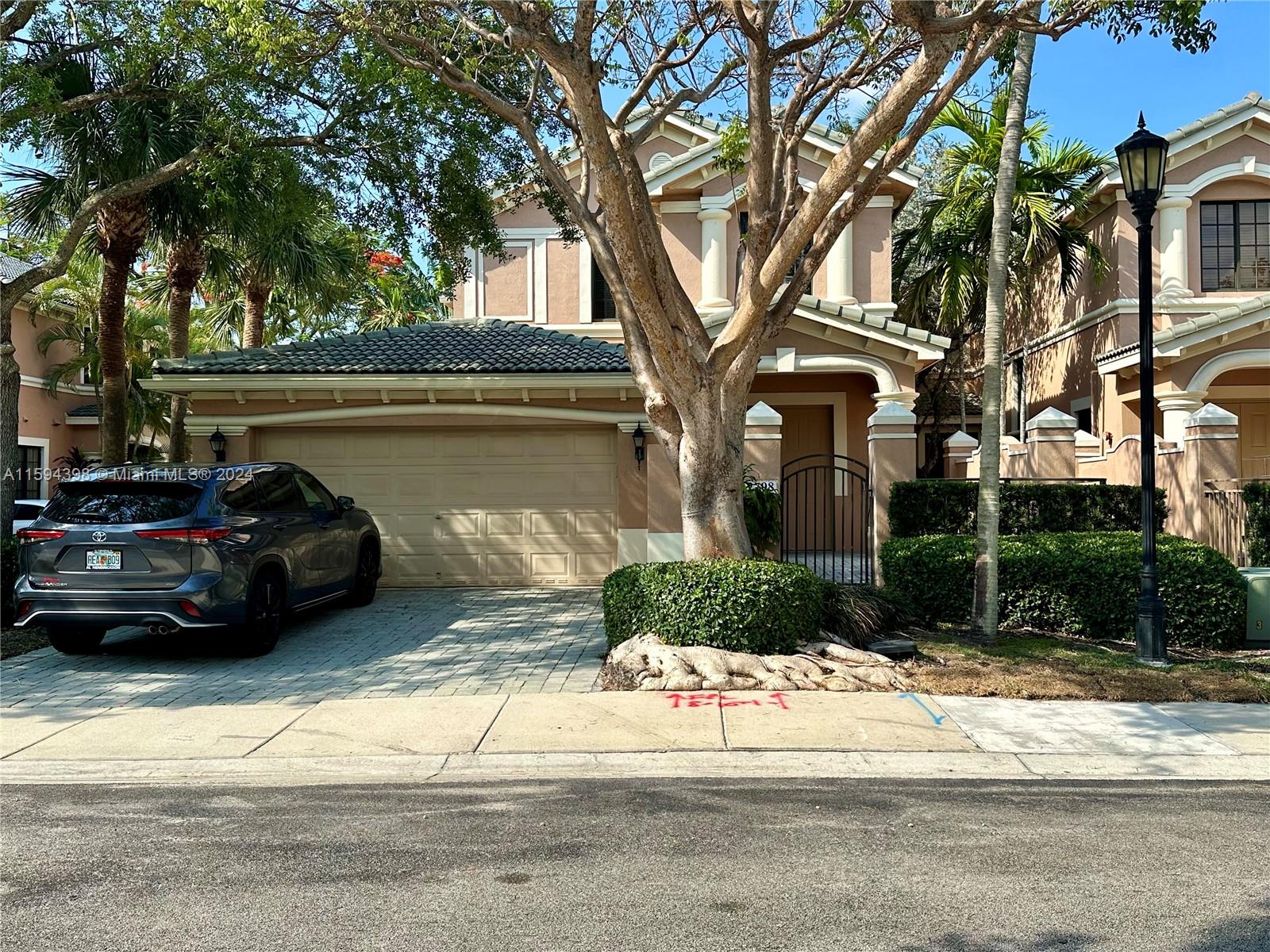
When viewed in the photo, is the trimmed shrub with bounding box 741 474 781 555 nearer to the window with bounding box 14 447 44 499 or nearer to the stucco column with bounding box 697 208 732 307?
the stucco column with bounding box 697 208 732 307

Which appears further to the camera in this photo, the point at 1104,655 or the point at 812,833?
the point at 1104,655

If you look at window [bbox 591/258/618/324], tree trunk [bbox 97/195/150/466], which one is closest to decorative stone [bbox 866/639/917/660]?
tree trunk [bbox 97/195/150/466]

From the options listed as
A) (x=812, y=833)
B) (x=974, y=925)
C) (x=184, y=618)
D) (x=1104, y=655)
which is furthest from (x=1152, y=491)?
(x=184, y=618)

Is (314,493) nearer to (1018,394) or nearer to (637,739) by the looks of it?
(637,739)

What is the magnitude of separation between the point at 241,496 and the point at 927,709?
21.8 ft

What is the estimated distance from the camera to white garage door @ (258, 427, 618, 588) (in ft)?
48.2

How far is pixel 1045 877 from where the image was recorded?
4570 mm

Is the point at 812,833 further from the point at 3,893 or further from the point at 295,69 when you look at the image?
the point at 295,69

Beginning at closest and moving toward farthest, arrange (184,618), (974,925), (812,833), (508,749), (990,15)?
(974,925), (812,833), (508,749), (990,15), (184,618)

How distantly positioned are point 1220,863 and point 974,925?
1.52 metres

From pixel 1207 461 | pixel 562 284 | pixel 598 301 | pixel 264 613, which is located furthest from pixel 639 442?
pixel 1207 461

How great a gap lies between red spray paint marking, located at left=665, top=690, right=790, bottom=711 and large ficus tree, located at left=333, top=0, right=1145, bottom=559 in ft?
6.15

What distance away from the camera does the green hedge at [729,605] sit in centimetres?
896

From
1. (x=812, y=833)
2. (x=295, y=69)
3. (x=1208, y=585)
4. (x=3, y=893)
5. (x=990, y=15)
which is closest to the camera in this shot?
(x=3, y=893)
